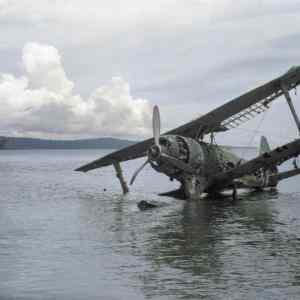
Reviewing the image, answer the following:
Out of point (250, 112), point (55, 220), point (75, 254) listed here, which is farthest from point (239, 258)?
point (250, 112)

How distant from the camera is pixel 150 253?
62.1 feet

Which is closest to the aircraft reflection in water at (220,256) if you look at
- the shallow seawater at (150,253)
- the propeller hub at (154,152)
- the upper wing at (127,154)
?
the shallow seawater at (150,253)

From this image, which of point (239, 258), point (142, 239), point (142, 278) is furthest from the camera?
point (142, 239)

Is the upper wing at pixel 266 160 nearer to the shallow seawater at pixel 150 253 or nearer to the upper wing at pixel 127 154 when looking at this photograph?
the shallow seawater at pixel 150 253

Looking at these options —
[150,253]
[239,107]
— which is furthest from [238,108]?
[150,253]

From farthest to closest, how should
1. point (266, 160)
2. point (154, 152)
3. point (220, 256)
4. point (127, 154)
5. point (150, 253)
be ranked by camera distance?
1. point (127, 154)
2. point (266, 160)
3. point (154, 152)
4. point (150, 253)
5. point (220, 256)

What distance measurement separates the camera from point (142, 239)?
22.0 m

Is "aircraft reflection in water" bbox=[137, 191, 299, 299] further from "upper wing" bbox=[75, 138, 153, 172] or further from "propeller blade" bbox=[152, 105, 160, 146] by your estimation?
"upper wing" bbox=[75, 138, 153, 172]

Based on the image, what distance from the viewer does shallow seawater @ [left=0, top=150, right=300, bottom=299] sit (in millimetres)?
14211

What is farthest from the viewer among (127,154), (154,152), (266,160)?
(127,154)

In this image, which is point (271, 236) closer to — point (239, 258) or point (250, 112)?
point (239, 258)

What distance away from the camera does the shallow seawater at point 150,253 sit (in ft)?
46.6

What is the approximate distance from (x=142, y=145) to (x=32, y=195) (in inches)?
380

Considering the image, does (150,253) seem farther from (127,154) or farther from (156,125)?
(127,154)
